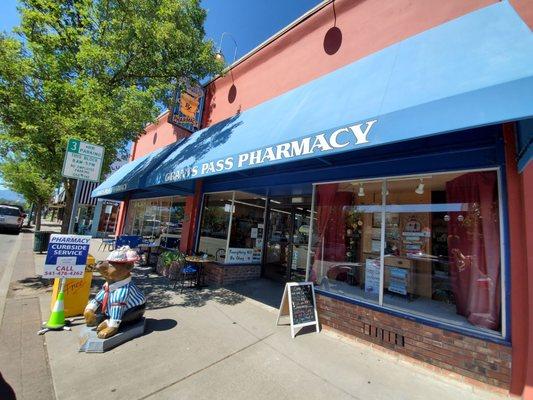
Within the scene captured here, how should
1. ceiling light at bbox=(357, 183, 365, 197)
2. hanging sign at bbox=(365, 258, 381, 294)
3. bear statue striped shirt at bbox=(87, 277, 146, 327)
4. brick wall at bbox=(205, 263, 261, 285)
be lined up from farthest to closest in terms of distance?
brick wall at bbox=(205, 263, 261, 285), ceiling light at bbox=(357, 183, 365, 197), hanging sign at bbox=(365, 258, 381, 294), bear statue striped shirt at bbox=(87, 277, 146, 327)

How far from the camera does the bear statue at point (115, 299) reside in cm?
A: 438

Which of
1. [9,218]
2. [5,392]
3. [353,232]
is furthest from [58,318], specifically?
[9,218]

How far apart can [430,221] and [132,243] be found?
11019mm

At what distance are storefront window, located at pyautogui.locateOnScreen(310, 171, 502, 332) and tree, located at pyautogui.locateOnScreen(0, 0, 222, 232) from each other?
533 centimetres

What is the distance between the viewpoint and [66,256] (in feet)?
16.5

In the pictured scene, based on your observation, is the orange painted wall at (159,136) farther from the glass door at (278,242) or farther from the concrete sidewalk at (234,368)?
the concrete sidewalk at (234,368)

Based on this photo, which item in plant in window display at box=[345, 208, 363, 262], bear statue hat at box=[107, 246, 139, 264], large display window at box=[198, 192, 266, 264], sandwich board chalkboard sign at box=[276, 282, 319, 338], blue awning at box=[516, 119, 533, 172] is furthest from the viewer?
large display window at box=[198, 192, 266, 264]

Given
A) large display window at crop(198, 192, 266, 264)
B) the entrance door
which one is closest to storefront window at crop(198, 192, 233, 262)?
large display window at crop(198, 192, 266, 264)

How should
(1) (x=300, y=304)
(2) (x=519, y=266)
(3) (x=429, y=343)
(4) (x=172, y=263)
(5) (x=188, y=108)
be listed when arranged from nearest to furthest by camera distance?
(2) (x=519, y=266), (3) (x=429, y=343), (1) (x=300, y=304), (4) (x=172, y=263), (5) (x=188, y=108)

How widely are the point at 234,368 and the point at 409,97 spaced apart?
4.39 m

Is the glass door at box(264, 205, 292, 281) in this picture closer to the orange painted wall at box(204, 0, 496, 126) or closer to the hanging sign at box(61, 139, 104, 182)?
the orange painted wall at box(204, 0, 496, 126)

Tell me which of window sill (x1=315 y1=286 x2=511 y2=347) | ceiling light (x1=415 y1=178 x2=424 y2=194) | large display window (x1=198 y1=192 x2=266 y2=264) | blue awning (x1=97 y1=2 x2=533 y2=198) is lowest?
window sill (x1=315 y1=286 x2=511 y2=347)

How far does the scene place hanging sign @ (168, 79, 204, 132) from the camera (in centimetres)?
962

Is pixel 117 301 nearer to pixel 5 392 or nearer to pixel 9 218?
pixel 5 392
